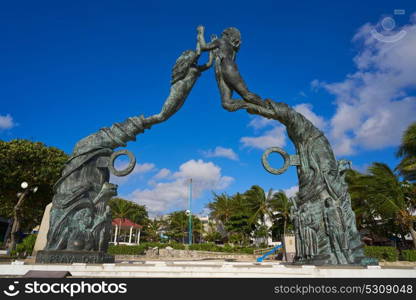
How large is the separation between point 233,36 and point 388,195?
54.1 ft

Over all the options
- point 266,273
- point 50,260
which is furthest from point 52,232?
point 266,273

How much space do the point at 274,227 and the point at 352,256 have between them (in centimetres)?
2900

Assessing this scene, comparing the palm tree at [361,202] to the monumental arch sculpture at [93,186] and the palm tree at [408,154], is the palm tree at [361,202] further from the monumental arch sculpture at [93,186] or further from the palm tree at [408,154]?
the monumental arch sculpture at [93,186]

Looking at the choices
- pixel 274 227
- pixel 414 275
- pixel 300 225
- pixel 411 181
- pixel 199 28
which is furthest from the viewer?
pixel 274 227

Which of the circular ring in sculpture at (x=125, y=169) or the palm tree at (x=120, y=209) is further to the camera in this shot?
the palm tree at (x=120, y=209)

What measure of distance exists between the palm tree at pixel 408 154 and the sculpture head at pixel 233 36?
14170 mm

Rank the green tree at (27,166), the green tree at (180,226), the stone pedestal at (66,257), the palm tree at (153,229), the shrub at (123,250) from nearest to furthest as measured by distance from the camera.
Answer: the stone pedestal at (66,257), the green tree at (27,166), the shrub at (123,250), the green tree at (180,226), the palm tree at (153,229)

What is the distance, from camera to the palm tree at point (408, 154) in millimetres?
18922

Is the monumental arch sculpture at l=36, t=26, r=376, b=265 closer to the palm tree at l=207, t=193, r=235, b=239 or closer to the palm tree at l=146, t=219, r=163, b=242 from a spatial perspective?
the palm tree at l=207, t=193, r=235, b=239

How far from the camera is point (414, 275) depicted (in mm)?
7137

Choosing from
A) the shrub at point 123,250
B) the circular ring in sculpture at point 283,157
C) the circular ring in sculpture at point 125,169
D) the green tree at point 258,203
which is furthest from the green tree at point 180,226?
the circular ring in sculpture at point 283,157

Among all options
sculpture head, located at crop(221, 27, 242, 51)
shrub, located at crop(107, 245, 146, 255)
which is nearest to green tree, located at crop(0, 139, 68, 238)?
shrub, located at crop(107, 245, 146, 255)

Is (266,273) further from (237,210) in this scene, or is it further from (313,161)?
(237,210)

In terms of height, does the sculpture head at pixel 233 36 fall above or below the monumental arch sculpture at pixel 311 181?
above
